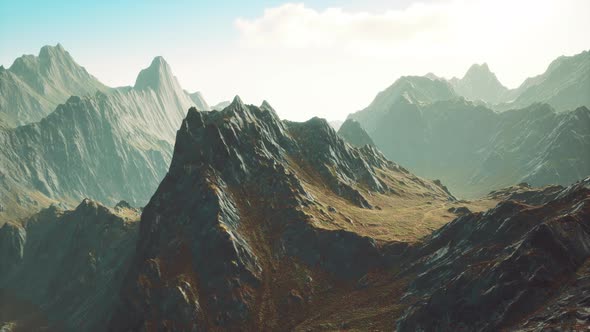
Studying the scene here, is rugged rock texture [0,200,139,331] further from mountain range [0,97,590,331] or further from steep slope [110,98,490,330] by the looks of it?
steep slope [110,98,490,330]

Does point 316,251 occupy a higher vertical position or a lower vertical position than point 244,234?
lower

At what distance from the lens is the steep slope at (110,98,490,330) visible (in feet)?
294

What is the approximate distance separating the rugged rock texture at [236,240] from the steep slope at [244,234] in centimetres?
26

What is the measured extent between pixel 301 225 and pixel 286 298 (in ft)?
70.9

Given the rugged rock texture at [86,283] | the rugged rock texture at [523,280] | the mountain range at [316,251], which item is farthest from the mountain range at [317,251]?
the rugged rock texture at [86,283]

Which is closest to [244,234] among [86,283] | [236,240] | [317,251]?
[236,240]

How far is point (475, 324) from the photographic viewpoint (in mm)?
52469

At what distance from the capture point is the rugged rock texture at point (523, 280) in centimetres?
4394

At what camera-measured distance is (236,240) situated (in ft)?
327

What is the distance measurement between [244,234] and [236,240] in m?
5.16

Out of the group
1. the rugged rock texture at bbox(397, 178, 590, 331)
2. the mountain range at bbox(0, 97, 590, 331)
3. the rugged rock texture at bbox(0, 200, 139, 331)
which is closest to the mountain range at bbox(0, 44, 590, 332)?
the rugged rock texture at bbox(397, 178, 590, 331)

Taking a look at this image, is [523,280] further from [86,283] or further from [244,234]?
[86,283]

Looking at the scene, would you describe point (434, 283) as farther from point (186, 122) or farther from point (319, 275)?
point (186, 122)

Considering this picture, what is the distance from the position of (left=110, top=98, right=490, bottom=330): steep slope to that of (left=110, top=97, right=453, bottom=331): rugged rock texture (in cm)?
26
